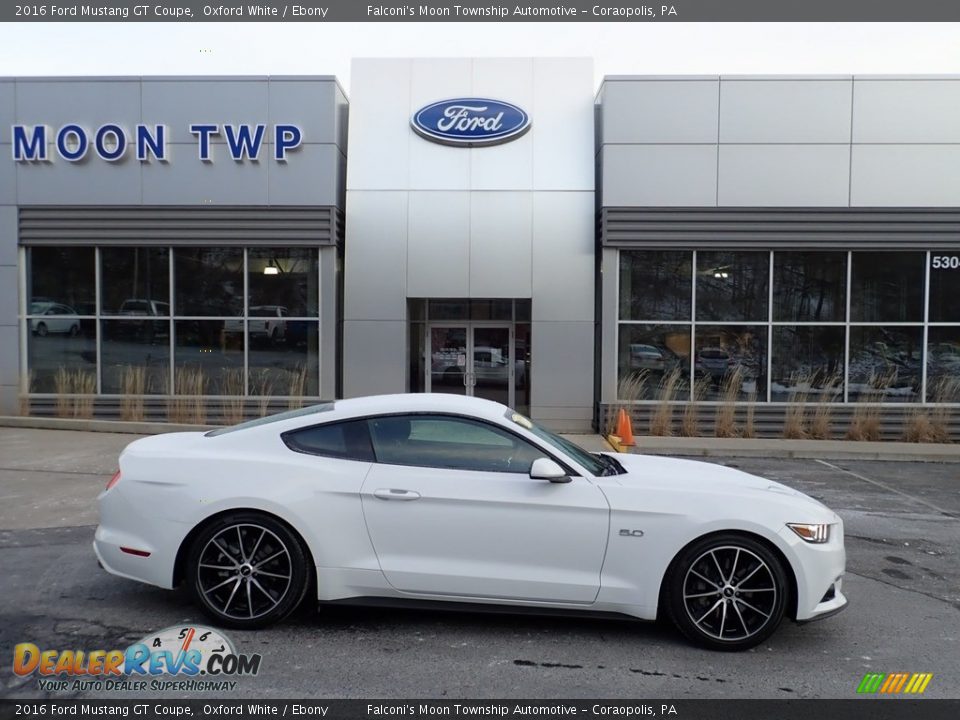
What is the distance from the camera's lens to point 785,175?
14.1 metres

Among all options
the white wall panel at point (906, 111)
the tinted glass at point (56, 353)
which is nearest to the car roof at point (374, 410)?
the tinted glass at point (56, 353)

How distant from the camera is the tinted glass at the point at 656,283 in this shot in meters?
14.4

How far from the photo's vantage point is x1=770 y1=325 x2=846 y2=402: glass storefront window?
567 inches

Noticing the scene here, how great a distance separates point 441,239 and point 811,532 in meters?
11.0

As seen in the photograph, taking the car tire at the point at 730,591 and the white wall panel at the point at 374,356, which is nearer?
the car tire at the point at 730,591

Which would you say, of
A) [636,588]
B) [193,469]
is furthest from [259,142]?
[636,588]

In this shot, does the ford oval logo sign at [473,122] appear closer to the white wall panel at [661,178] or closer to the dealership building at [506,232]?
the dealership building at [506,232]

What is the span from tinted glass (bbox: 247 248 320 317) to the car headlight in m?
11.9

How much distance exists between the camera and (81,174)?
14.7 m

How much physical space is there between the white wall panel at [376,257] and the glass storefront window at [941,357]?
34.1 feet

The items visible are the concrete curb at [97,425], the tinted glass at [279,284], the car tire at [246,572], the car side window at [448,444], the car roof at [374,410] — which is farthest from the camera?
the tinted glass at [279,284]

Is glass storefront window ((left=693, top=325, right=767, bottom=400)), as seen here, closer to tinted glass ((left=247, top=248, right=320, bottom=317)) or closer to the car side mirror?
tinted glass ((left=247, top=248, right=320, bottom=317))

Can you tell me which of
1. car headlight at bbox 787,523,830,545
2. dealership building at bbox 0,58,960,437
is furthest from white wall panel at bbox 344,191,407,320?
car headlight at bbox 787,523,830,545
